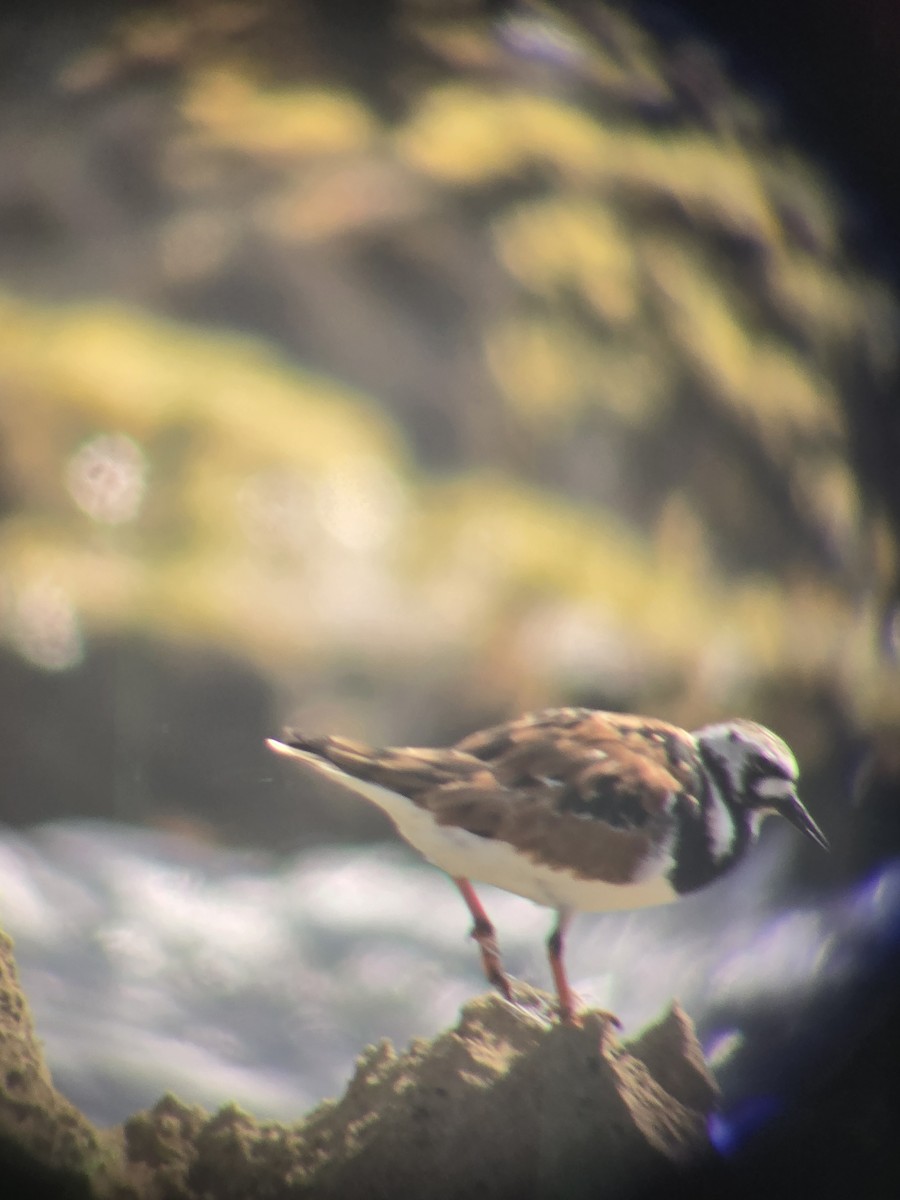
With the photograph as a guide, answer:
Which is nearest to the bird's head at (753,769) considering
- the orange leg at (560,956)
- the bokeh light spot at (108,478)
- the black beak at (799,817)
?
the black beak at (799,817)

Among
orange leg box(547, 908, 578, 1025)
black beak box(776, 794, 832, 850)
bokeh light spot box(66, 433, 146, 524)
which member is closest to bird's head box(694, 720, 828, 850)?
black beak box(776, 794, 832, 850)

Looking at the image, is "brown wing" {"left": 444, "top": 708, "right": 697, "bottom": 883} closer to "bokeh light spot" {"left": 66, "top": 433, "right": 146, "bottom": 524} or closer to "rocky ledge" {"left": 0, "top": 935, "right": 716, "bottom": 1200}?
"rocky ledge" {"left": 0, "top": 935, "right": 716, "bottom": 1200}

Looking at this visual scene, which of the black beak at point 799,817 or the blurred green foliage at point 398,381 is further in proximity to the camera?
the black beak at point 799,817

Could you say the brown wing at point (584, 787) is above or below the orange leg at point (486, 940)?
above

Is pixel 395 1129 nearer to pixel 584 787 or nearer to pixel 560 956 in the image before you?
pixel 560 956

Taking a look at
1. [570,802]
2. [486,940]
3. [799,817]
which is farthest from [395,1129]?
[799,817]

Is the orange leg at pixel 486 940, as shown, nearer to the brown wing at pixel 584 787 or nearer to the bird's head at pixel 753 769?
the brown wing at pixel 584 787

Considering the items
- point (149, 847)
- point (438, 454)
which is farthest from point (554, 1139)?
point (438, 454)
